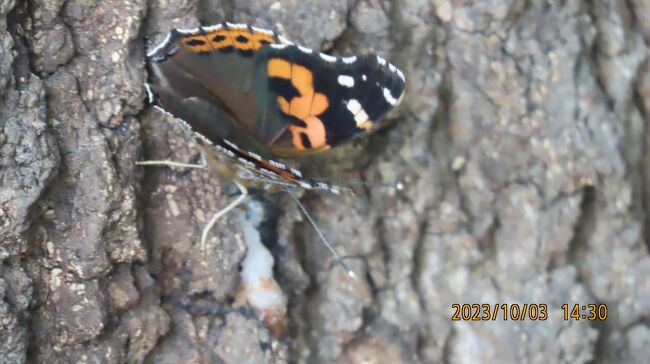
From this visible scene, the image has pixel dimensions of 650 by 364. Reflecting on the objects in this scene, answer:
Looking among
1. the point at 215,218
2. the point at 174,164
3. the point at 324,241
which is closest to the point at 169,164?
the point at 174,164

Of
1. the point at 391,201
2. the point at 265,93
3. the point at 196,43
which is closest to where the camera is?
the point at 196,43

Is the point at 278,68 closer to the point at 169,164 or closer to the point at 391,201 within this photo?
the point at 169,164

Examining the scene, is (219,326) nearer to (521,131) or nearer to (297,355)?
(297,355)
